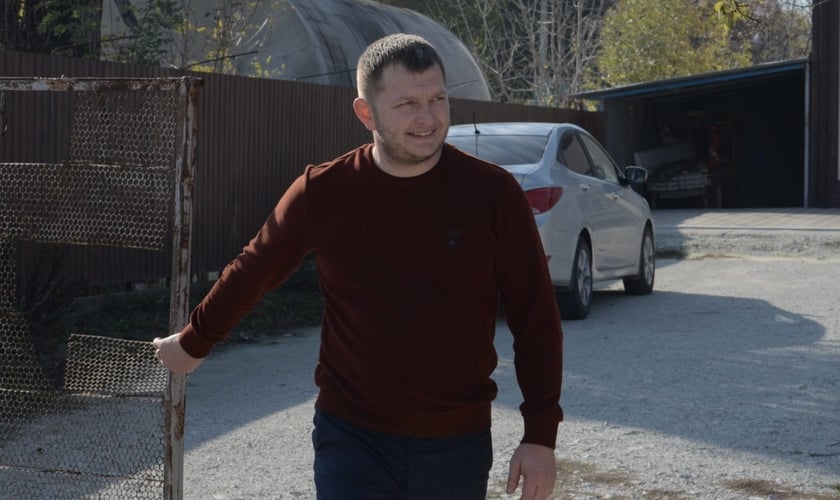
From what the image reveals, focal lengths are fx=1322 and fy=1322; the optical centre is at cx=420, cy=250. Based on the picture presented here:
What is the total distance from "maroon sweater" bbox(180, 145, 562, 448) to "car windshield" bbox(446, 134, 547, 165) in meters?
8.37

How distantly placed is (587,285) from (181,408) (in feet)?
24.8

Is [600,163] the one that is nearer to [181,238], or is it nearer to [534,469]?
[181,238]

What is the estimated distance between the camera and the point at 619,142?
1153 inches

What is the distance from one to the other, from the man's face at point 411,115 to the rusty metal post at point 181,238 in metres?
1.80

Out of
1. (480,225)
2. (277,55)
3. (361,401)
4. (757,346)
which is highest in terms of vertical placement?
(277,55)

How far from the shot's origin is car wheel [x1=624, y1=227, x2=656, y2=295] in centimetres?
1386

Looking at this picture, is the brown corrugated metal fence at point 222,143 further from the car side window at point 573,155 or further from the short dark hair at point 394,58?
the short dark hair at point 394,58

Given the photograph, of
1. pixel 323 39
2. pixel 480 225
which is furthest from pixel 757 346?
pixel 323 39

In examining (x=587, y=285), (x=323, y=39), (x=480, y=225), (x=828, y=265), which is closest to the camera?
(x=480, y=225)

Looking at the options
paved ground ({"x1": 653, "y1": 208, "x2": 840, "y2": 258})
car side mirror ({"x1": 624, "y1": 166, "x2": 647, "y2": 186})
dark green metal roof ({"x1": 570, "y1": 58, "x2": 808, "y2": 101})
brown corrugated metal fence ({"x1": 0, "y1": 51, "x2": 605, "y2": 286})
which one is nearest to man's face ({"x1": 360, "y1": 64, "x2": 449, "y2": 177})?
brown corrugated metal fence ({"x1": 0, "y1": 51, "x2": 605, "y2": 286})

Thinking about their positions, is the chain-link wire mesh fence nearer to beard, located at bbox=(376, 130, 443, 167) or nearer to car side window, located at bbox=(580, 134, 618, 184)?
beard, located at bbox=(376, 130, 443, 167)

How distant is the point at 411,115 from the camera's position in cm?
327

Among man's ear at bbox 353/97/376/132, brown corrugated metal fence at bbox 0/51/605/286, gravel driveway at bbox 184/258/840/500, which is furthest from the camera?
brown corrugated metal fence at bbox 0/51/605/286

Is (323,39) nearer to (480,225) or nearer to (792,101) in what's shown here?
(792,101)
